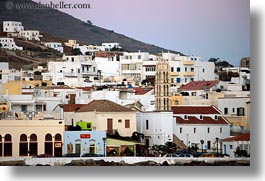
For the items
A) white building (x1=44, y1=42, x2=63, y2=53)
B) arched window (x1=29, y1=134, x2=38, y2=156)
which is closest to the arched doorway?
arched window (x1=29, y1=134, x2=38, y2=156)

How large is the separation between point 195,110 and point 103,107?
1.06 m

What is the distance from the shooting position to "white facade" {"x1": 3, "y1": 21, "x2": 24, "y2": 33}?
38.2 ft

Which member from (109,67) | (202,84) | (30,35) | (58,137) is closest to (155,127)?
(202,84)

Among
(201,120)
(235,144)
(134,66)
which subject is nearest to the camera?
(235,144)

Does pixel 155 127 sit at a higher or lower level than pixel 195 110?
lower

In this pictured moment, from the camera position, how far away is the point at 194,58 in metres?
11.7

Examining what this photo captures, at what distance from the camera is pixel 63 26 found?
38.1 ft

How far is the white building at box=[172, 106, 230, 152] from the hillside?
30.8 inches

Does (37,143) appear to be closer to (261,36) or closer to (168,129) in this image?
(168,129)

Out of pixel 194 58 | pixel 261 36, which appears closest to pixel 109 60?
pixel 194 58

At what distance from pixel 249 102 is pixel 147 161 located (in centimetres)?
132

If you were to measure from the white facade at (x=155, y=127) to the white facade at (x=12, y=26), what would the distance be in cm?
167

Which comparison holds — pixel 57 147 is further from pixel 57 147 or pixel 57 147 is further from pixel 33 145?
pixel 33 145

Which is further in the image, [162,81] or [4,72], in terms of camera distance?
[162,81]
